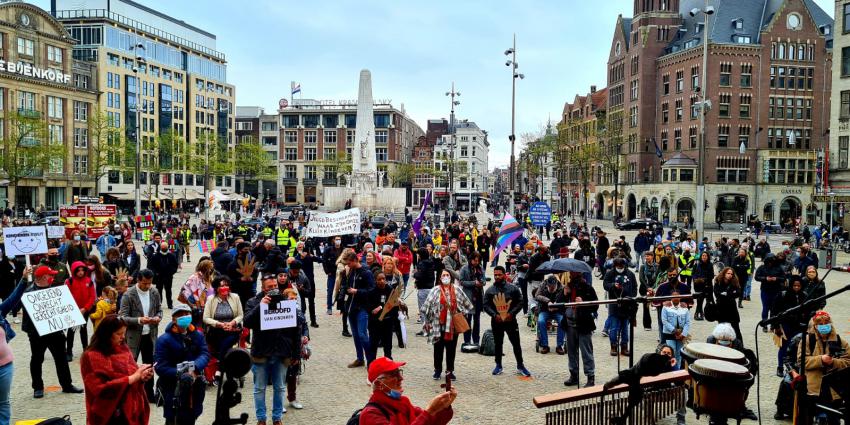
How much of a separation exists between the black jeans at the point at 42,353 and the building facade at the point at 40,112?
51638 millimetres

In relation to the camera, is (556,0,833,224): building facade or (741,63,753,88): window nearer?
(556,0,833,224): building facade

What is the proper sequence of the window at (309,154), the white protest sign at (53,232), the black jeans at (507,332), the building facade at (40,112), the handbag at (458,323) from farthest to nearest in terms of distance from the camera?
the window at (309,154) → the building facade at (40,112) → the white protest sign at (53,232) → the black jeans at (507,332) → the handbag at (458,323)

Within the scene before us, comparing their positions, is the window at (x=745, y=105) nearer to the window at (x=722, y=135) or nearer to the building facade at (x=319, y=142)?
the window at (x=722, y=135)

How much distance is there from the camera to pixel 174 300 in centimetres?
1777

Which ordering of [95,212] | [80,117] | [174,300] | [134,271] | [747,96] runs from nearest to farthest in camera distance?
[134,271]
[174,300]
[95,212]
[747,96]
[80,117]

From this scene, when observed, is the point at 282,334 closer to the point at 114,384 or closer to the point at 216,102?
the point at 114,384

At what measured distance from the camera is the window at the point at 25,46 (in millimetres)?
61453

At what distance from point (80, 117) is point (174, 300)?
61.5 meters

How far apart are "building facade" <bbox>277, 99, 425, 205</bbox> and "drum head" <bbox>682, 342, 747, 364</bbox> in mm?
95082

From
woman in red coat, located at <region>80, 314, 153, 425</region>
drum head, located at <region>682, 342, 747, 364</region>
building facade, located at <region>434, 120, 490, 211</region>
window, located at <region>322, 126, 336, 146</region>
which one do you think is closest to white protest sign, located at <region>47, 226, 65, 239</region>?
woman in red coat, located at <region>80, 314, 153, 425</region>

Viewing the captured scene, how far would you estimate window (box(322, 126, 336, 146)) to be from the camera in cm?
10494

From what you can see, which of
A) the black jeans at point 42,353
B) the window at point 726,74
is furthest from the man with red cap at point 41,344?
the window at point 726,74

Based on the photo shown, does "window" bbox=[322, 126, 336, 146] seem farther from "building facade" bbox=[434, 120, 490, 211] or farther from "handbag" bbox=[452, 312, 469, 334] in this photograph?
"handbag" bbox=[452, 312, 469, 334]

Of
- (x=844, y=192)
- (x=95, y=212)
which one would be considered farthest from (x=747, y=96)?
(x=95, y=212)
